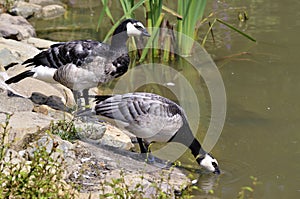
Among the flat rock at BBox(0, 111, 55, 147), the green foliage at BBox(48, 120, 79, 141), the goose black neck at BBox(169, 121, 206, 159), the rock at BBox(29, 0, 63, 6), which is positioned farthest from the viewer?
the rock at BBox(29, 0, 63, 6)

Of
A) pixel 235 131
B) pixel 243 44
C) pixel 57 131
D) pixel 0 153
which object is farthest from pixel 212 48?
pixel 0 153

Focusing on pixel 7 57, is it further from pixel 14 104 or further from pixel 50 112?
pixel 14 104

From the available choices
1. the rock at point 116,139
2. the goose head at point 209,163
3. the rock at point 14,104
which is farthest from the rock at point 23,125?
the goose head at point 209,163

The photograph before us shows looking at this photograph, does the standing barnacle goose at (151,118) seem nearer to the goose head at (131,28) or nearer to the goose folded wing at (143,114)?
the goose folded wing at (143,114)

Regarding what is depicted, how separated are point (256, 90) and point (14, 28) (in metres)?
4.19

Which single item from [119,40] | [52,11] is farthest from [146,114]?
[52,11]

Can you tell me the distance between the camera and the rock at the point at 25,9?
11.9 m

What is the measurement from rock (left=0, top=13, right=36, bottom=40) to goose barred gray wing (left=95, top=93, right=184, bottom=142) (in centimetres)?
418

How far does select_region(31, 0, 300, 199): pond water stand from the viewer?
6238 millimetres

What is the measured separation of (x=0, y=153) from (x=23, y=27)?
651 centimetres

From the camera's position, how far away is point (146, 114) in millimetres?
6105

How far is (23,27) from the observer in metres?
10.5

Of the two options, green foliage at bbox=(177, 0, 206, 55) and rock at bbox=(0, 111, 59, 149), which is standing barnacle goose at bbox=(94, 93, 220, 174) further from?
green foliage at bbox=(177, 0, 206, 55)

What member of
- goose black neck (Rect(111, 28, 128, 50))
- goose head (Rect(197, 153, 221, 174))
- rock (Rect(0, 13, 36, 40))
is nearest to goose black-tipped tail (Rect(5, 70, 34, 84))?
goose black neck (Rect(111, 28, 128, 50))
